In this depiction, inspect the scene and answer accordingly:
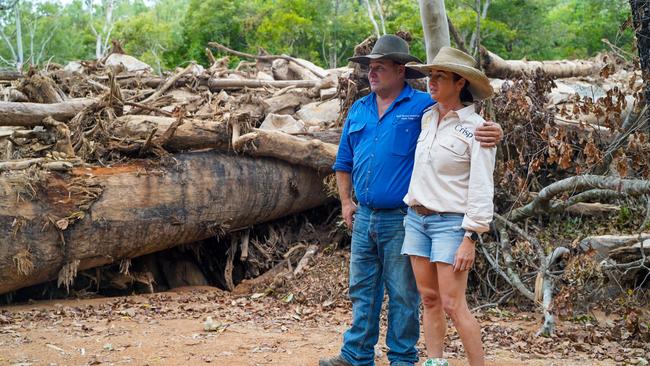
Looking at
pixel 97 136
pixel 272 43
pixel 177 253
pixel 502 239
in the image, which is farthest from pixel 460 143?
pixel 272 43

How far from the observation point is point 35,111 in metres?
7.48

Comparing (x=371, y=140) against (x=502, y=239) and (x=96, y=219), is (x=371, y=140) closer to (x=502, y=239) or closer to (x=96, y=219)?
(x=502, y=239)

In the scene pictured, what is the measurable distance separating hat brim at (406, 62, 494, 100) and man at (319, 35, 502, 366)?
34 centimetres

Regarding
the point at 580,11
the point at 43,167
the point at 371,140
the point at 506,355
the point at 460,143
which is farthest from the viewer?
→ the point at 580,11

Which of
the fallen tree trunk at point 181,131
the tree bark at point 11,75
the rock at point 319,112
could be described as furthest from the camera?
the tree bark at point 11,75

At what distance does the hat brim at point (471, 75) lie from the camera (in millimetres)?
4020

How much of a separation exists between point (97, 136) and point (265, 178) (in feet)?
5.86

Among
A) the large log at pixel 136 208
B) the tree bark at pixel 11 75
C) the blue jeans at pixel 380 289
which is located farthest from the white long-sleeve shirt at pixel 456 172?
the tree bark at pixel 11 75

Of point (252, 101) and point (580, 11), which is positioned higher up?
point (580, 11)

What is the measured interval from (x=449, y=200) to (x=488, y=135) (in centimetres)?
40

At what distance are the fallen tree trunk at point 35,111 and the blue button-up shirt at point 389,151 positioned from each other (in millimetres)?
4178

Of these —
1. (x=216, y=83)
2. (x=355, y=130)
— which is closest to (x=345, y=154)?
(x=355, y=130)

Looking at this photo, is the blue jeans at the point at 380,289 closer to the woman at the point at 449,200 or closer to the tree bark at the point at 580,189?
the woman at the point at 449,200

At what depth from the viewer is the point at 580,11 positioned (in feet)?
114
